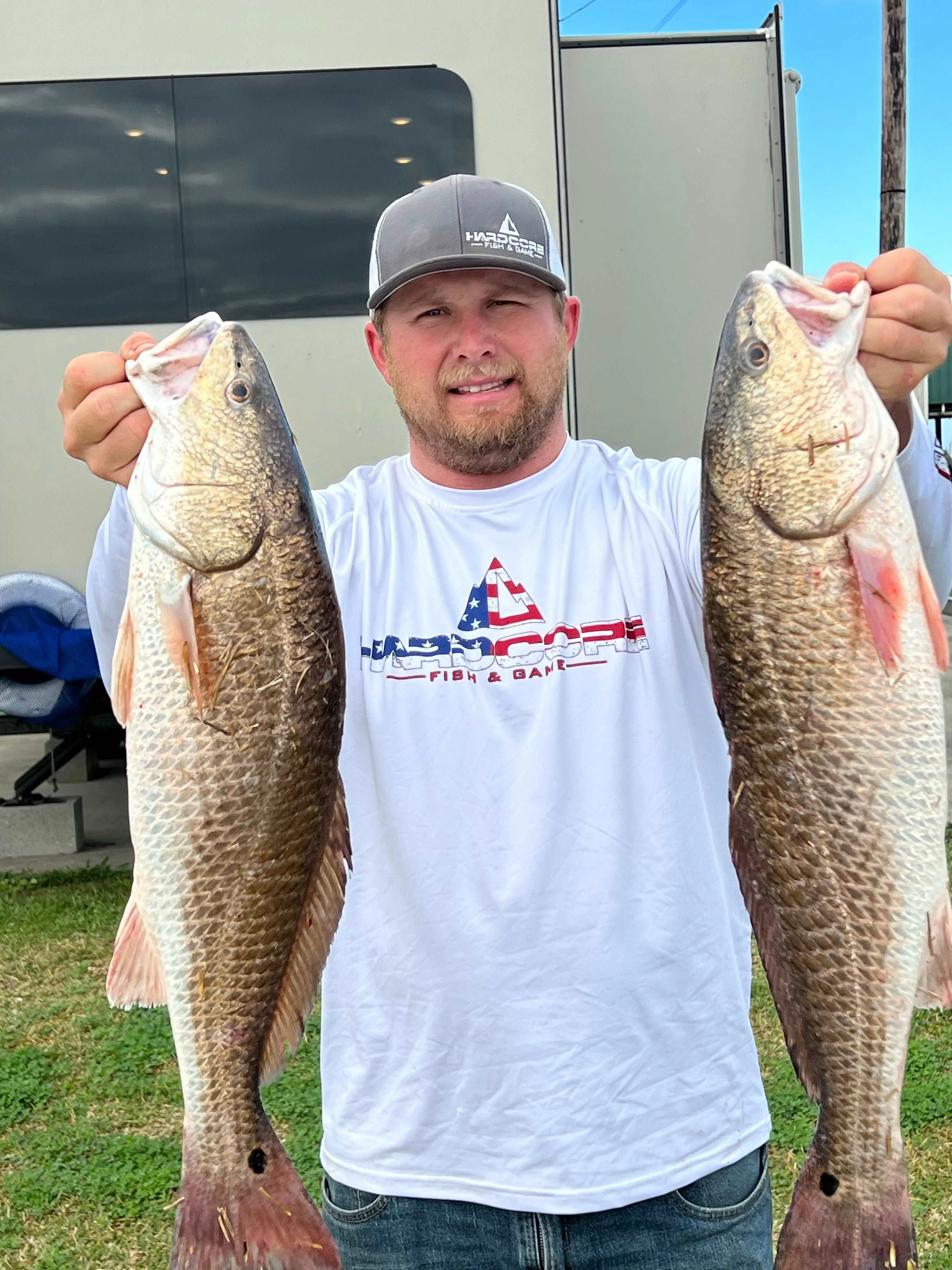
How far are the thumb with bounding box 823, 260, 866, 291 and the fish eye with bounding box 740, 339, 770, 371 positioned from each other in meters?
0.14

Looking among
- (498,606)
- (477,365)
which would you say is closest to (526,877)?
(498,606)

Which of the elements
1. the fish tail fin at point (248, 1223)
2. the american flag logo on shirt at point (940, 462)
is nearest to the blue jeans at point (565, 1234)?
the fish tail fin at point (248, 1223)

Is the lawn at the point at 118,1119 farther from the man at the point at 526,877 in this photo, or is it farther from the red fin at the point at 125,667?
the red fin at the point at 125,667

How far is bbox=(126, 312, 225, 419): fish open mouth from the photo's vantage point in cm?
206

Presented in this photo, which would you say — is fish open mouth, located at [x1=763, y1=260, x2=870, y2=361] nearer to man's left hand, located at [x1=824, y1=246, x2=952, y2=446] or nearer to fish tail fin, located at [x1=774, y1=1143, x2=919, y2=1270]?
man's left hand, located at [x1=824, y1=246, x2=952, y2=446]

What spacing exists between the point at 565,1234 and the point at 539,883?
0.62 m

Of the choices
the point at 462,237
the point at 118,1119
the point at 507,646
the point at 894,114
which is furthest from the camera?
the point at 894,114

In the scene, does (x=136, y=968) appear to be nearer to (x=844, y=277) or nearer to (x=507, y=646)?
(x=507, y=646)

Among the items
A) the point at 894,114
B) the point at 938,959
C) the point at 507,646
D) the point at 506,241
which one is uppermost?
the point at 894,114

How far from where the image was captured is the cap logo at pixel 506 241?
2.28 m

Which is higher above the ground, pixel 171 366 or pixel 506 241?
pixel 506 241

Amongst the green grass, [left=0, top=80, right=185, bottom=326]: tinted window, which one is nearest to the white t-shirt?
the green grass

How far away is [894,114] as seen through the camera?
32.9 feet

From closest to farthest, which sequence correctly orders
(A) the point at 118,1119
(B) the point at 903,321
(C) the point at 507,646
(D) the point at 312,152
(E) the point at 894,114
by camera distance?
(B) the point at 903,321
(C) the point at 507,646
(A) the point at 118,1119
(D) the point at 312,152
(E) the point at 894,114
